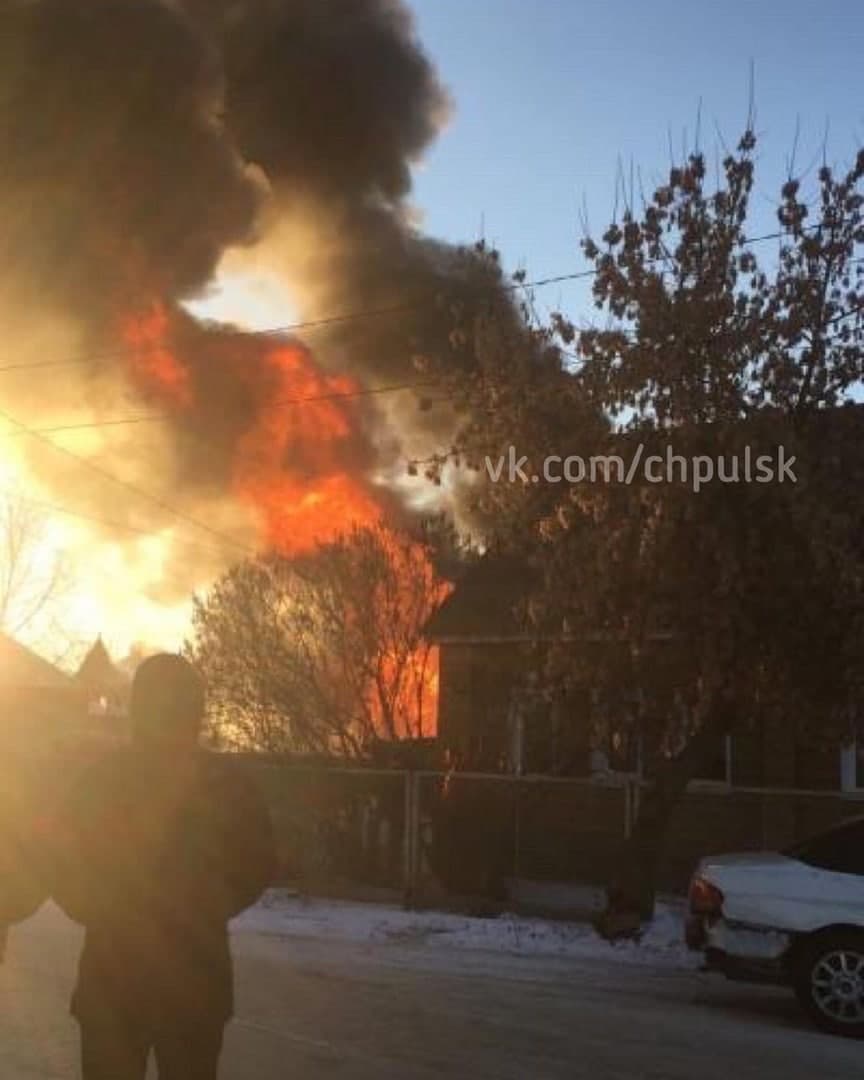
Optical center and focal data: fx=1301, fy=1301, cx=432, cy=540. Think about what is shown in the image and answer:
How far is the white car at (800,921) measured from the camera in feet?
23.6

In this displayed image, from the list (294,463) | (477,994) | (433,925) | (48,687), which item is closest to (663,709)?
(433,925)

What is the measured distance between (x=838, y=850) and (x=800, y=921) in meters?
0.50

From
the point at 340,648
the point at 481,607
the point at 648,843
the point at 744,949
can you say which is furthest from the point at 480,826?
the point at 340,648

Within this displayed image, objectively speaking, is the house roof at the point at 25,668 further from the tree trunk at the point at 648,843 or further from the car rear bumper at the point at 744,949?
the car rear bumper at the point at 744,949

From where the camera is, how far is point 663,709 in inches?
423

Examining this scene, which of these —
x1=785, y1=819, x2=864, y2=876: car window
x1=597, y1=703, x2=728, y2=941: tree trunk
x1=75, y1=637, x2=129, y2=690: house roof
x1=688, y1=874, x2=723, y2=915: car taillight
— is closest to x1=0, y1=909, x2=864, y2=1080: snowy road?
x1=688, y1=874, x2=723, y2=915: car taillight

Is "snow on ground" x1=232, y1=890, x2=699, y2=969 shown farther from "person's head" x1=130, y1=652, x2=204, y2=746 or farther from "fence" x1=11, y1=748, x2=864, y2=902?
"person's head" x1=130, y1=652, x2=204, y2=746

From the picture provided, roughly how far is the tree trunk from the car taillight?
2.99m

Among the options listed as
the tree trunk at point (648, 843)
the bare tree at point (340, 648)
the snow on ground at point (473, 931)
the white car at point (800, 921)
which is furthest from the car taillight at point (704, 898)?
the bare tree at point (340, 648)

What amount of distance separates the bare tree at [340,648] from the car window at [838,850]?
457 inches

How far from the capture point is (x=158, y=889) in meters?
3.00

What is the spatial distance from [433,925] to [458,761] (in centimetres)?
346

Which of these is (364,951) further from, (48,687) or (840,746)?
(48,687)

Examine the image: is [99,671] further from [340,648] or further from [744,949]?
[744,949]
